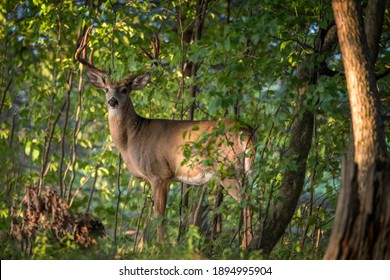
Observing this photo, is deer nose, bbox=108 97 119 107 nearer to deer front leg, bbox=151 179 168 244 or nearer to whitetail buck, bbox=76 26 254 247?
whitetail buck, bbox=76 26 254 247

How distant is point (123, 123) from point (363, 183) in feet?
14.8

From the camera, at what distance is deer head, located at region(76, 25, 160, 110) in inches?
349

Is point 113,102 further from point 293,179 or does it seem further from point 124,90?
point 293,179

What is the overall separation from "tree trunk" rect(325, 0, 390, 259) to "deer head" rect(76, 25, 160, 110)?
12.8 feet

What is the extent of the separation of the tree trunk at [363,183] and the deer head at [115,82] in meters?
3.90

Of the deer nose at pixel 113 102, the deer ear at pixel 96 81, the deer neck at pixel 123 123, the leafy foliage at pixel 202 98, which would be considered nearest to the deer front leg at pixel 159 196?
the leafy foliage at pixel 202 98

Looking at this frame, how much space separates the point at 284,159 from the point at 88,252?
1750 mm

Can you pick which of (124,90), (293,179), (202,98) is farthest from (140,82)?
(293,179)

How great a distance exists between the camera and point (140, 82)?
908 cm

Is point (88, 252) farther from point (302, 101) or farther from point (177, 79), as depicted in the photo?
point (177, 79)

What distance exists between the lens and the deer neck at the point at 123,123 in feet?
30.0

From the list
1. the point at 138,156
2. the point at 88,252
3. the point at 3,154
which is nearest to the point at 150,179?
the point at 138,156

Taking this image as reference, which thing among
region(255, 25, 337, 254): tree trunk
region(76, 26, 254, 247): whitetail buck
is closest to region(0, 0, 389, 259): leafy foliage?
region(255, 25, 337, 254): tree trunk

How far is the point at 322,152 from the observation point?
25.5 ft
